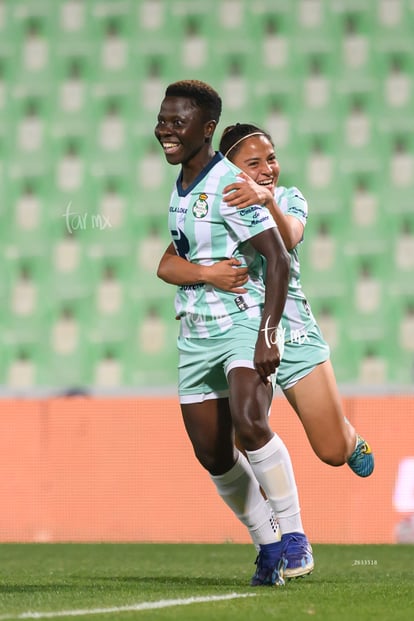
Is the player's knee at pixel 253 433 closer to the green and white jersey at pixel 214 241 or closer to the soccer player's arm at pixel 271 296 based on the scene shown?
the soccer player's arm at pixel 271 296

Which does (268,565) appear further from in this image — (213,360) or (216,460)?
(213,360)

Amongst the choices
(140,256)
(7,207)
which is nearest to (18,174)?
(7,207)

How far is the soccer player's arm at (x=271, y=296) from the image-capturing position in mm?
3666

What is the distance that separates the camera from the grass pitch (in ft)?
10.2

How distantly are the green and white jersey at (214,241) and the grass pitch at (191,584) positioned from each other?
0.84 meters

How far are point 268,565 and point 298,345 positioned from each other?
824mm

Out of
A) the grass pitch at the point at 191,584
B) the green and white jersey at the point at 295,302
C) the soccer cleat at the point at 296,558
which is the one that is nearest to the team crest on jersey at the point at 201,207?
the green and white jersey at the point at 295,302

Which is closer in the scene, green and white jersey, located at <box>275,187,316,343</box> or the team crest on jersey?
the team crest on jersey

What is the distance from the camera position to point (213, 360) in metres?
3.87

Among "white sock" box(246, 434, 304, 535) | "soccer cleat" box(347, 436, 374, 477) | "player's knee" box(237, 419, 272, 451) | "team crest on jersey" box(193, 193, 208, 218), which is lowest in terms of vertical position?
"soccer cleat" box(347, 436, 374, 477)

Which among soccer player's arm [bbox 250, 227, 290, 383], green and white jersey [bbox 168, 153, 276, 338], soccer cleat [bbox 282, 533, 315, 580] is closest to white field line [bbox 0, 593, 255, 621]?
soccer cleat [bbox 282, 533, 315, 580]

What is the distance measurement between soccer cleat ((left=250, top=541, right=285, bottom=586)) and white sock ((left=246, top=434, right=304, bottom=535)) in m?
0.09

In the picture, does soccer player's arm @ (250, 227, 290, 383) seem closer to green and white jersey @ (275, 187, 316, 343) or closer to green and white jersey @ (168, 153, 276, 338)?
green and white jersey @ (168, 153, 276, 338)

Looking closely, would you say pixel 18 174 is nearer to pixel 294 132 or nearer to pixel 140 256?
pixel 140 256
